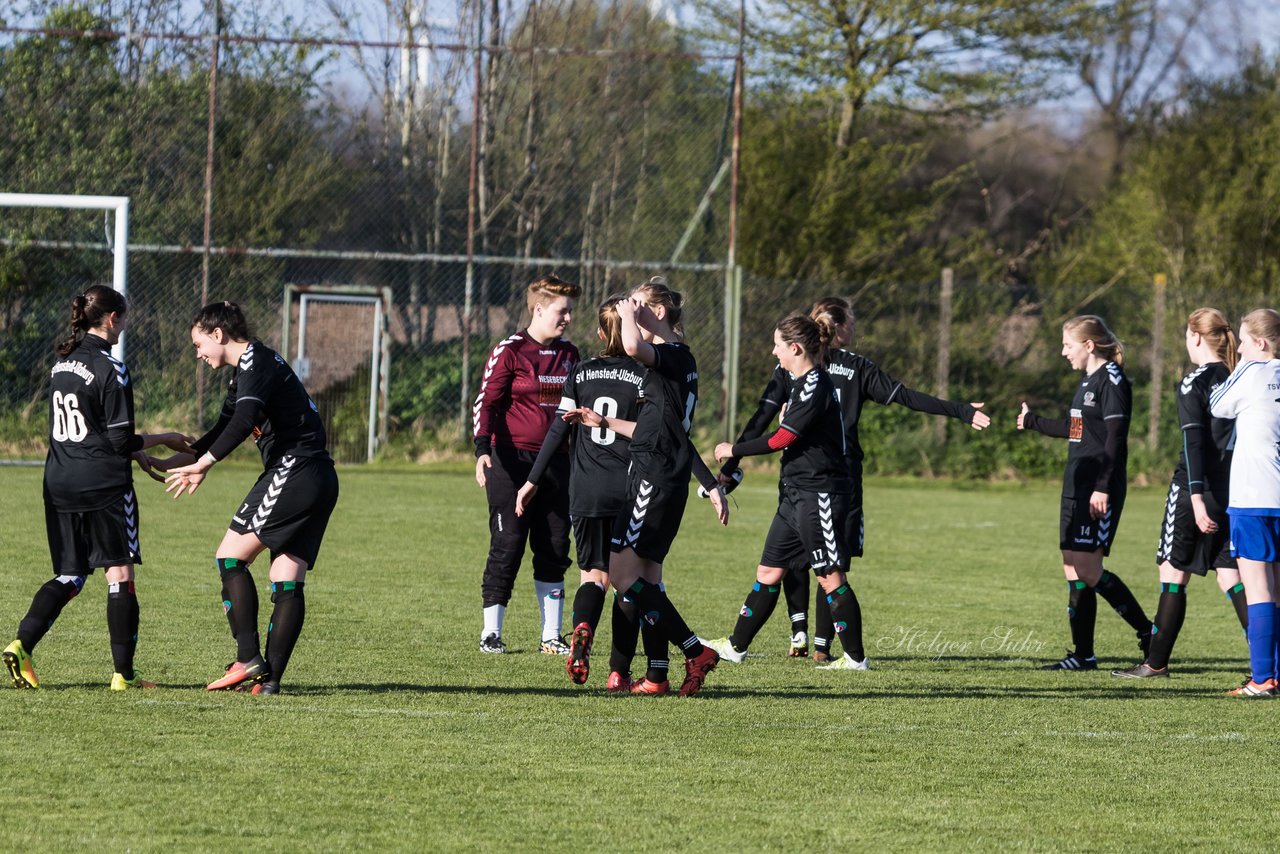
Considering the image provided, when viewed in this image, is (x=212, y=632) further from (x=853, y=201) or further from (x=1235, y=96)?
(x=1235, y=96)

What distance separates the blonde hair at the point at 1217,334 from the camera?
7.72 metres

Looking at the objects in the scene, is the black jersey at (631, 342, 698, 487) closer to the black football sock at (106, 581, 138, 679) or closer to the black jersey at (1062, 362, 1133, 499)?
the black football sock at (106, 581, 138, 679)

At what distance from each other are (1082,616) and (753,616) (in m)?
1.63

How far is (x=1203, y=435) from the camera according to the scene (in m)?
7.52

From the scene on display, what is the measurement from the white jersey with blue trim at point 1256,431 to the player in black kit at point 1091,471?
2.84 feet

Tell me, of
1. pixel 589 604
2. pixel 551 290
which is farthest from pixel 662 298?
pixel 589 604

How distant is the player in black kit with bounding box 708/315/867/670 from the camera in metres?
7.36

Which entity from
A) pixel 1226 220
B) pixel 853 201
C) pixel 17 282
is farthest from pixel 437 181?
pixel 1226 220

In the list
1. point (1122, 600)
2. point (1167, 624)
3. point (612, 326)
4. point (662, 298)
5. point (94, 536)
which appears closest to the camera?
point (94, 536)

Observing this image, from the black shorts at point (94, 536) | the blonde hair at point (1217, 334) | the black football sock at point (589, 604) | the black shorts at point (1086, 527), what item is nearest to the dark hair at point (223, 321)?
the black shorts at point (94, 536)

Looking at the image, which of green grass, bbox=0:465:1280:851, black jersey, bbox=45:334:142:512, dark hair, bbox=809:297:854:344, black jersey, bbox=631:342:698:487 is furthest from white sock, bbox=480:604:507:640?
black jersey, bbox=45:334:142:512

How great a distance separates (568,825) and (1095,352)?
14.9 feet

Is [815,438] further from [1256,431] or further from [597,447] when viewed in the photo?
[1256,431]

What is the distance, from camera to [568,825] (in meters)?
4.57
